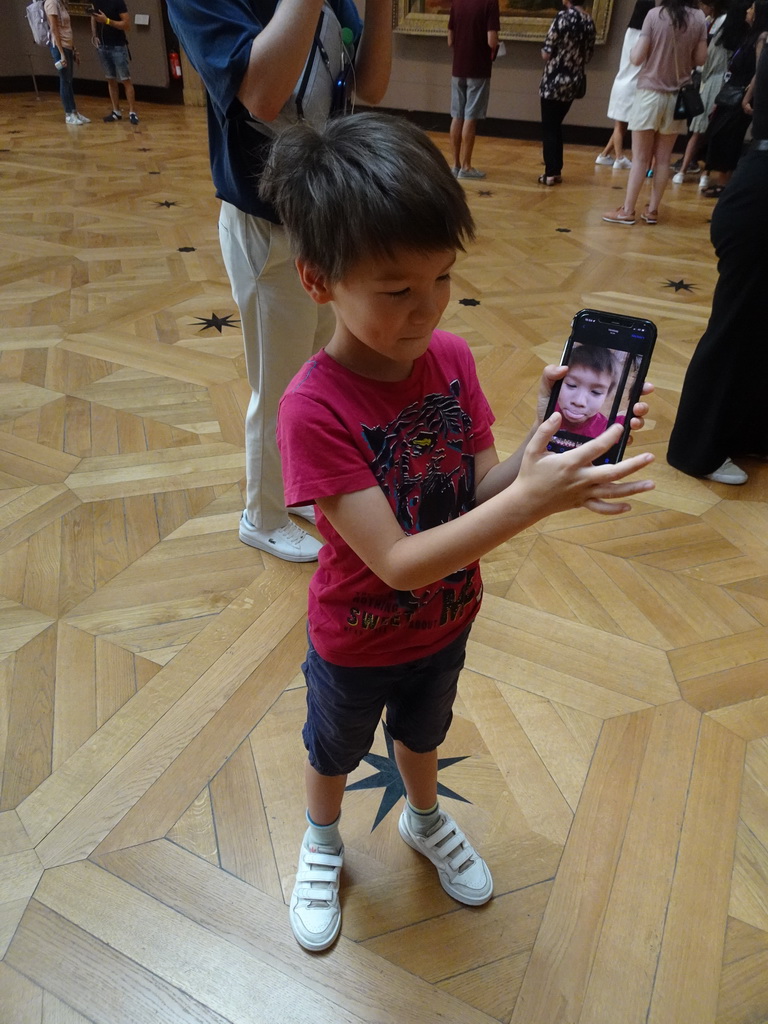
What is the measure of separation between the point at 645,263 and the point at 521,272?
0.79 metres

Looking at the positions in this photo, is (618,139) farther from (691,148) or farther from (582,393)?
(582,393)

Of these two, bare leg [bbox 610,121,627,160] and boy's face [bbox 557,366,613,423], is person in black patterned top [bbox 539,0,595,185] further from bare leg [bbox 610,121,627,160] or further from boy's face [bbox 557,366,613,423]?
boy's face [bbox 557,366,613,423]

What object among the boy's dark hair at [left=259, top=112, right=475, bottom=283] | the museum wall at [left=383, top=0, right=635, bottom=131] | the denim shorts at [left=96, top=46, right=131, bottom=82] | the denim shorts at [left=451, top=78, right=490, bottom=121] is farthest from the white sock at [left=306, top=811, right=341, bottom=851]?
the denim shorts at [left=96, top=46, right=131, bottom=82]

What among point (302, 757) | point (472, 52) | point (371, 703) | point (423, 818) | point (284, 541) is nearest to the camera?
point (371, 703)

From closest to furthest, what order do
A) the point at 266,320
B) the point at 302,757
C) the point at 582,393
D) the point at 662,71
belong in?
the point at 582,393
the point at 302,757
the point at 266,320
the point at 662,71

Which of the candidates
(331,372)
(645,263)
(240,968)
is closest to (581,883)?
(240,968)

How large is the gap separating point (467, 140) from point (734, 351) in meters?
4.67

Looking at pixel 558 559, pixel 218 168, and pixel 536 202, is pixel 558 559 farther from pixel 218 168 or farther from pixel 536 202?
pixel 536 202

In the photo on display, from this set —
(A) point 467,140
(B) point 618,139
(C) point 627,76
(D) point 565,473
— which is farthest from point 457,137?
(D) point 565,473

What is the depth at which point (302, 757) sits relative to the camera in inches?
55.7

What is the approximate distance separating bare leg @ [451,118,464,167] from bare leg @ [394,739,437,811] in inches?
233

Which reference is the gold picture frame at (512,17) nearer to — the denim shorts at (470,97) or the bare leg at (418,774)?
the denim shorts at (470,97)

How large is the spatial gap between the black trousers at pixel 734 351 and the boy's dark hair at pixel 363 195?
163 cm

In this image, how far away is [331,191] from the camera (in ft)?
2.23
